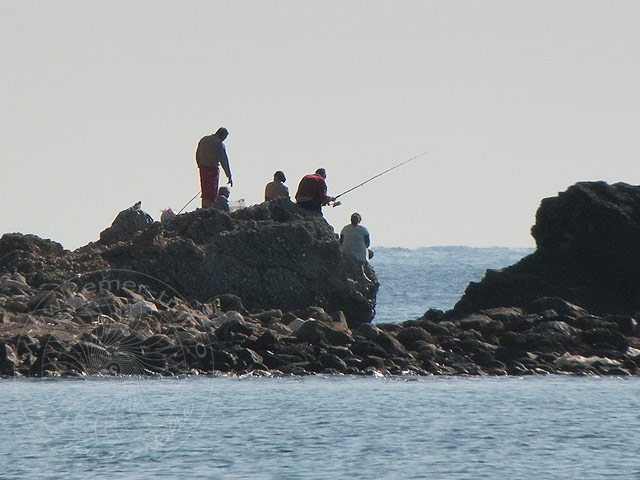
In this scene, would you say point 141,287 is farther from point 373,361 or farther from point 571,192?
point 571,192

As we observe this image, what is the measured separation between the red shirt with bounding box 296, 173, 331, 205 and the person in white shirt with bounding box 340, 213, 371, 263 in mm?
563

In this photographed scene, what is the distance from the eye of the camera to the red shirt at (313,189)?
23.7 m

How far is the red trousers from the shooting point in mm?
23812

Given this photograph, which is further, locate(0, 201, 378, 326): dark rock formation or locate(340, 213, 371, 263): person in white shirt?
locate(340, 213, 371, 263): person in white shirt

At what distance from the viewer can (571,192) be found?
81.5 ft

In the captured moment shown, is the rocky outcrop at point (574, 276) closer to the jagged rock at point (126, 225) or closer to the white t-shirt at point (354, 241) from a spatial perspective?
the white t-shirt at point (354, 241)

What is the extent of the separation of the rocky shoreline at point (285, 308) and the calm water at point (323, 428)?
0.75 metres

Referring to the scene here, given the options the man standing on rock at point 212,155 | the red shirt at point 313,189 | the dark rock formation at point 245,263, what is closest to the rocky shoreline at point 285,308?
the dark rock formation at point 245,263

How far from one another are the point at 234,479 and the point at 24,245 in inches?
524

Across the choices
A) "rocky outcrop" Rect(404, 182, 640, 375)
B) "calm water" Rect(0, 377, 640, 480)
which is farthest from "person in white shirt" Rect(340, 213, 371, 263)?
"calm water" Rect(0, 377, 640, 480)

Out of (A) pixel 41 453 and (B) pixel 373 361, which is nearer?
(A) pixel 41 453

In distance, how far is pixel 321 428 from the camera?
15.4 m

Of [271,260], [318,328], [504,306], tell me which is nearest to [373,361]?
[318,328]

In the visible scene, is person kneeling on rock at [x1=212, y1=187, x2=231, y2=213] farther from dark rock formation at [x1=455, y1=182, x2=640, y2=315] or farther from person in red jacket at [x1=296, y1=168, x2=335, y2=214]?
dark rock formation at [x1=455, y1=182, x2=640, y2=315]
